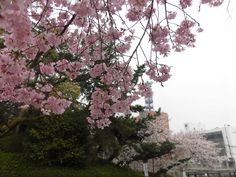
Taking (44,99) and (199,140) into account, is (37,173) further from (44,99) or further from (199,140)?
(199,140)

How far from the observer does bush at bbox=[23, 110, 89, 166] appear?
15.5 m

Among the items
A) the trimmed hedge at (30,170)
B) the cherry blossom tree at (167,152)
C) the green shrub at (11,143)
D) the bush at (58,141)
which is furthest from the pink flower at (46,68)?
the cherry blossom tree at (167,152)

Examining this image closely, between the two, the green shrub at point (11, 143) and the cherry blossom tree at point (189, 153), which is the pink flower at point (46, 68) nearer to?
the green shrub at point (11, 143)

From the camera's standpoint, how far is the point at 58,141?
15711mm

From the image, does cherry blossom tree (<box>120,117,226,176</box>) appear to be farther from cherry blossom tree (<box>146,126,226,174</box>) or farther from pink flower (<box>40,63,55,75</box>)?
pink flower (<box>40,63,55,75</box>)

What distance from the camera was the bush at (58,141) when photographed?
50.8ft

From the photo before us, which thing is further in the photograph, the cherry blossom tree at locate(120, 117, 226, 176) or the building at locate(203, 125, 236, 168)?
the building at locate(203, 125, 236, 168)

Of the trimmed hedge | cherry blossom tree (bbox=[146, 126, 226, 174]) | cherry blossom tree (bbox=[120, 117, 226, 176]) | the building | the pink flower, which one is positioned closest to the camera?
the pink flower

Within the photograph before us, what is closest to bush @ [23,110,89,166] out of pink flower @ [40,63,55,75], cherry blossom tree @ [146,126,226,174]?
cherry blossom tree @ [146,126,226,174]

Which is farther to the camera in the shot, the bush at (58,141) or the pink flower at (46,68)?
the bush at (58,141)

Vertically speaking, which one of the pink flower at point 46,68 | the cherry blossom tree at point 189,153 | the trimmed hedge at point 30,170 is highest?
the cherry blossom tree at point 189,153

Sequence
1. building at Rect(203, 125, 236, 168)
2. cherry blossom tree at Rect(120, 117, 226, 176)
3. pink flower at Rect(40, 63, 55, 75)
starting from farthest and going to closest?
1. building at Rect(203, 125, 236, 168)
2. cherry blossom tree at Rect(120, 117, 226, 176)
3. pink flower at Rect(40, 63, 55, 75)

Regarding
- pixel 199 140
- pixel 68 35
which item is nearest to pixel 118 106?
pixel 68 35

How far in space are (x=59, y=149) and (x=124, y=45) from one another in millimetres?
10514
